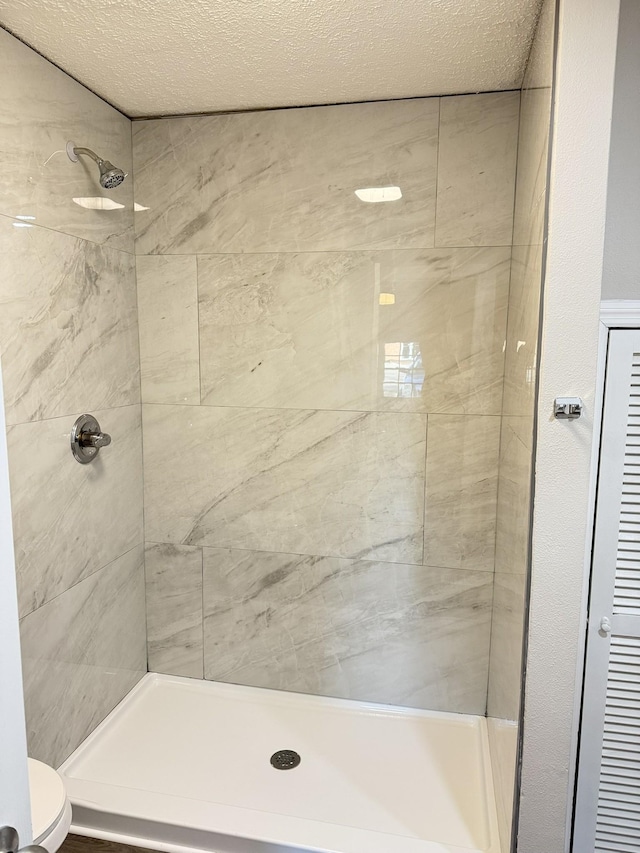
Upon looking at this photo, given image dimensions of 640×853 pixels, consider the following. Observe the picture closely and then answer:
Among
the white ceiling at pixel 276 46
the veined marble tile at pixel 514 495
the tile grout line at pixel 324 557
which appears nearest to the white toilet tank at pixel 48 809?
the tile grout line at pixel 324 557

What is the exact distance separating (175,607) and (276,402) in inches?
37.7

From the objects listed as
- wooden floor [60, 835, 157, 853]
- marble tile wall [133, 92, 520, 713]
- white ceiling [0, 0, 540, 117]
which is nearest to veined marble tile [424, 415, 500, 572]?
marble tile wall [133, 92, 520, 713]

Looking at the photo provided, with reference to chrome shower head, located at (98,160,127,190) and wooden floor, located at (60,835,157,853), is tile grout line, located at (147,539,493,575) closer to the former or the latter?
wooden floor, located at (60,835,157,853)

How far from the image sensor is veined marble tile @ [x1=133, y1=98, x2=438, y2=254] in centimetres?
197

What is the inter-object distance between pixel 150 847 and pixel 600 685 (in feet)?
4.43

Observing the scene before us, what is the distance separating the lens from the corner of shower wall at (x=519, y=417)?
135 centimetres

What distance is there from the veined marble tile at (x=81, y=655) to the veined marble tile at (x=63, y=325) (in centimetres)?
64

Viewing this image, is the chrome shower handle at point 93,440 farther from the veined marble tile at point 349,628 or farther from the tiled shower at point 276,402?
the veined marble tile at point 349,628

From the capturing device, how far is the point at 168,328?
2.23 meters

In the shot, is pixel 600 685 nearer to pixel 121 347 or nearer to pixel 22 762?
pixel 22 762

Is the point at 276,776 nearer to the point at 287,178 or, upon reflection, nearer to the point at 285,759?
the point at 285,759

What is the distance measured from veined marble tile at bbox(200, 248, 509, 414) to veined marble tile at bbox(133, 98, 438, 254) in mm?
77

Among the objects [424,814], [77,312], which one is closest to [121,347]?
[77,312]

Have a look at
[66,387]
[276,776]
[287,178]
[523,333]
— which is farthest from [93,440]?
[523,333]
